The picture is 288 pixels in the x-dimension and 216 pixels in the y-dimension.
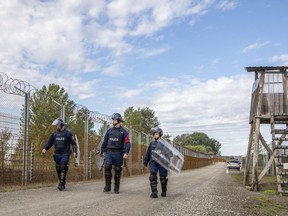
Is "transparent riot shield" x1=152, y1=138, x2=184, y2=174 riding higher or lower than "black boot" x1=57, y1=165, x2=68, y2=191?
higher

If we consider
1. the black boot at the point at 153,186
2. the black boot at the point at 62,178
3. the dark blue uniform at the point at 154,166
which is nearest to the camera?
the black boot at the point at 153,186

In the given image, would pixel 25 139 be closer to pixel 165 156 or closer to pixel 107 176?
pixel 107 176

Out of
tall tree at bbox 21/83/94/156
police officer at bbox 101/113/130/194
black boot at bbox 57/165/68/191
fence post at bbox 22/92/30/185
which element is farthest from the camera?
tall tree at bbox 21/83/94/156

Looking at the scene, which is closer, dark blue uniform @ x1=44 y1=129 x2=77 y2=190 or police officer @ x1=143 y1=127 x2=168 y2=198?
police officer @ x1=143 y1=127 x2=168 y2=198


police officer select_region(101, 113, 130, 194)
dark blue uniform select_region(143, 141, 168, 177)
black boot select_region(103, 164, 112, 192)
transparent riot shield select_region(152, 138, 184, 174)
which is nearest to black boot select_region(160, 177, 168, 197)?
dark blue uniform select_region(143, 141, 168, 177)

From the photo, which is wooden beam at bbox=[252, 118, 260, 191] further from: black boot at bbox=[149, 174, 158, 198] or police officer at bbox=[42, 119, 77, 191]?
police officer at bbox=[42, 119, 77, 191]

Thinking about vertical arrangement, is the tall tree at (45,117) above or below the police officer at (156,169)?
above

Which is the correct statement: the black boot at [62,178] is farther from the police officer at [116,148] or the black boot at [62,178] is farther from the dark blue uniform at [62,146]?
the police officer at [116,148]

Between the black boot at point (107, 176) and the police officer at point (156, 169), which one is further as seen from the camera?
the black boot at point (107, 176)

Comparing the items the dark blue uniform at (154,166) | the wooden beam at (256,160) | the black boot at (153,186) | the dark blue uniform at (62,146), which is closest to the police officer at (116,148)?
the dark blue uniform at (154,166)

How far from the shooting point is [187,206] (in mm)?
8578

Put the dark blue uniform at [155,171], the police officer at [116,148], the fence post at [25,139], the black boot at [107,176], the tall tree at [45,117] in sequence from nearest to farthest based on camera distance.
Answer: the dark blue uniform at [155,171] → the black boot at [107,176] → the police officer at [116,148] → the fence post at [25,139] → the tall tree at [45,117]

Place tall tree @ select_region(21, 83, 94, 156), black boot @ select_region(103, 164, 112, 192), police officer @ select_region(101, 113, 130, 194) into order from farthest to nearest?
tall tree @ select_region(21, 83, 94, 156) → police officer @ select_region(101, 113, 130, 194) → black boot @ select_region(103, 164, 112, 192)

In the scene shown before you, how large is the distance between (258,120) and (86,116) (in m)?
6.94
